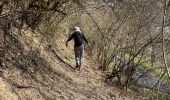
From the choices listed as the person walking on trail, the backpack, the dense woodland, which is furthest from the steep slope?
the backpack

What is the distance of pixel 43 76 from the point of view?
1292 cm

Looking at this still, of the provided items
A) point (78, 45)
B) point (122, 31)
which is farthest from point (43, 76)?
point (122, 31)

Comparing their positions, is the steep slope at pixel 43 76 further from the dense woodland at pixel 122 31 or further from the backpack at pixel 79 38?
the backpack at pixel 79 38

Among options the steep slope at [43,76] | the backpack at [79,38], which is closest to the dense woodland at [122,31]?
the steep slope at [43,76]

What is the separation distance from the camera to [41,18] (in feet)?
54.9

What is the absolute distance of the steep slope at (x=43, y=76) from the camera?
1112 cm

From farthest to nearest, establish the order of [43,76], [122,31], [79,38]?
[122,31]
[79,38]
[43,76]

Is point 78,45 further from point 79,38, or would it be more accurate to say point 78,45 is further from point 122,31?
point 122,31

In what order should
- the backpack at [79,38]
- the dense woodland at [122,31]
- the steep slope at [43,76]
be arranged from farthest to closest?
1. the backpack at [79,38]
2. the dense woodland at [122,31]
3. the steep slope at [43,76]

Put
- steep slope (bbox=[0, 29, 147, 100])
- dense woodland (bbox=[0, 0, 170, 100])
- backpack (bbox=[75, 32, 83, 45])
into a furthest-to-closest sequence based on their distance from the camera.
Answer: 1. backpack (bbox=[75, 32, 83, 45])
2. dense woodland (bbox=[0, 0, 170, 100])
3. steep slope (bbox=[0, 29, 147, 100])

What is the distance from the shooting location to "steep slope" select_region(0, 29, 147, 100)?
11.1 meters

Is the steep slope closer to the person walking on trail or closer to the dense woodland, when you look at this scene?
the person walking on trail

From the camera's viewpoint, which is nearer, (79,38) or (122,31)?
(79,38)

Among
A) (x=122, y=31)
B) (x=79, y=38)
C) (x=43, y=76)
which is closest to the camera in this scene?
(x=43, y=76)
